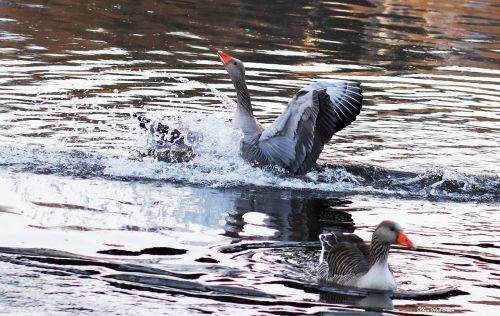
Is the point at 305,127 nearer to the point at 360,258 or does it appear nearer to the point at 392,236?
the point at 360,258

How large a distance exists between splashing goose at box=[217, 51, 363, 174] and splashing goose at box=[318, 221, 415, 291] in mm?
2967

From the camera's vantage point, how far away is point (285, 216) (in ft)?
33.2

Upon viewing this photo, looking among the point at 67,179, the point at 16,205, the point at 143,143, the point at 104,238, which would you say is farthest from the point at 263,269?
the point at 143,143

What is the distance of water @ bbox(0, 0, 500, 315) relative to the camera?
25.9ft

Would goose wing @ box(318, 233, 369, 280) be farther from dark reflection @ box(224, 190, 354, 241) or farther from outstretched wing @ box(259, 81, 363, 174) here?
outstretched wing @ box(259, 81, 363, 174)

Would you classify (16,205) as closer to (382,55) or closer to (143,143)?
(143,143)

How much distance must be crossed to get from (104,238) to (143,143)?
314cm

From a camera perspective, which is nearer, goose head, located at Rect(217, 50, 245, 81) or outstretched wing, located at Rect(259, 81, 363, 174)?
outstretched wing, located at Rect(259, 81, 363, 174)

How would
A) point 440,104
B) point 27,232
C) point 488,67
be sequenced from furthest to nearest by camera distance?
point 488,67 < point 440,104 < point 27,232

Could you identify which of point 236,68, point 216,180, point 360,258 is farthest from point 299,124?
point 360,258

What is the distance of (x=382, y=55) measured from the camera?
20.8 meters

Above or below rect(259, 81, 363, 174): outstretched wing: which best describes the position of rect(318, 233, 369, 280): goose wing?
below

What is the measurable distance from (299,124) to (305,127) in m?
0.06

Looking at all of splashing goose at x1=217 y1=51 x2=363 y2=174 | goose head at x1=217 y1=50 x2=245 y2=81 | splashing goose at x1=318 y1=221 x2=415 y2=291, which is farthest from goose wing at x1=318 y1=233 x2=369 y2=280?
goose head at x1=217 y1=50 x2=245 y2=81
